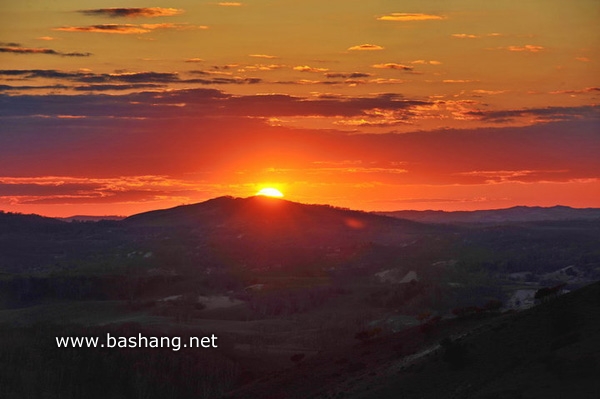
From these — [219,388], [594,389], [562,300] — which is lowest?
[594,389]

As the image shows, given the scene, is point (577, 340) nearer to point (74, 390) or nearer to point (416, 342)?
point (416, 342)

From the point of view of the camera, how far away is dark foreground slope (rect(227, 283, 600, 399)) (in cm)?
7050

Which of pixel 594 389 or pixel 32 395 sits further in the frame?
pixel 32 395

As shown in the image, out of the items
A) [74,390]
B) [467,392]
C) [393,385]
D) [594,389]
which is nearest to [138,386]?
[74,390]

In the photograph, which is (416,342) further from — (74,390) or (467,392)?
(74,390)

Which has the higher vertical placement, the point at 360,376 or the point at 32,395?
the point at 32,395

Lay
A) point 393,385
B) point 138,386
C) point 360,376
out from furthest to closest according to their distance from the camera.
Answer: point 138,386, point 360,376, point 393,385

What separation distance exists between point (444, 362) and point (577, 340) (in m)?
14.5

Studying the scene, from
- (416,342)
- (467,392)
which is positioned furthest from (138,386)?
(467,392)

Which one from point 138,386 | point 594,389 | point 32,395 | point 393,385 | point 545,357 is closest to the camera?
point 594,389

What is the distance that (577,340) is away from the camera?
257 feet

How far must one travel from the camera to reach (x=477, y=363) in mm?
86312

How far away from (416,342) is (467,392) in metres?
35.5

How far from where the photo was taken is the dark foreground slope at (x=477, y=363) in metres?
70.5
